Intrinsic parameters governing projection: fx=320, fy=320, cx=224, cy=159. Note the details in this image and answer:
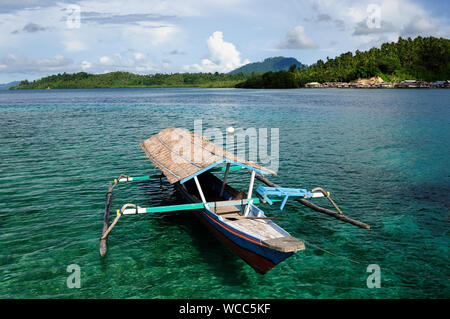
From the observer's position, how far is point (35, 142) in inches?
1296

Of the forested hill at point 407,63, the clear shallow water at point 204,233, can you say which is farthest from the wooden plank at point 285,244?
the forested hill at point 407,63

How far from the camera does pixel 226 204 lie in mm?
13094

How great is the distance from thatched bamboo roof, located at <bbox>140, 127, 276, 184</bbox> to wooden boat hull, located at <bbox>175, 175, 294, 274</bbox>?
79.0 inches

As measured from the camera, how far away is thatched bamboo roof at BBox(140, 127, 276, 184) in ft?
43.4

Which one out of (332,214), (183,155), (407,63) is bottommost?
(332,214)

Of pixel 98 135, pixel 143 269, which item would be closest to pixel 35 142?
pixel 98 135

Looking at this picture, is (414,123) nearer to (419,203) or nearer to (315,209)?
(419,203)

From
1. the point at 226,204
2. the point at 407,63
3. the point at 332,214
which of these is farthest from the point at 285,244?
the point at 407,63

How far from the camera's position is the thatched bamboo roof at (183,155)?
13.2m

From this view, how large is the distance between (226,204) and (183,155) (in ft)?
12.9

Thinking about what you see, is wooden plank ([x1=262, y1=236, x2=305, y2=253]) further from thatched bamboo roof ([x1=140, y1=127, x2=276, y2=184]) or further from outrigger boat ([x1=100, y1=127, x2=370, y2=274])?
thatched bamboo roof ([x1=140, y1=127, x2=276, y2=184])

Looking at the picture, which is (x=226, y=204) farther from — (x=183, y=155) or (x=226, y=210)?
(x=183, y=155)
